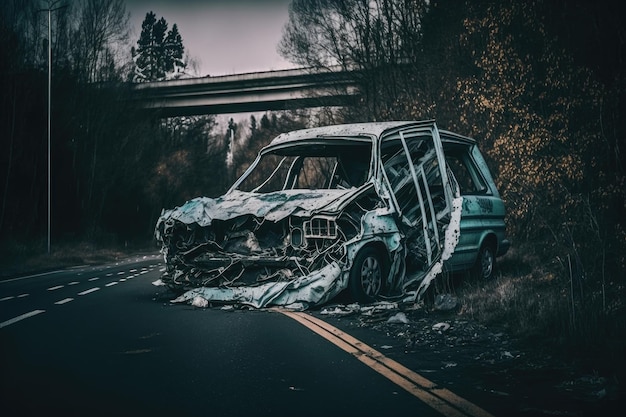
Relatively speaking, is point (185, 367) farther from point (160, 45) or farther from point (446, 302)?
point (160, 45)

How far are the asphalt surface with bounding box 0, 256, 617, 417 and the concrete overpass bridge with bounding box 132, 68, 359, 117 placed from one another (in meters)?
34.8

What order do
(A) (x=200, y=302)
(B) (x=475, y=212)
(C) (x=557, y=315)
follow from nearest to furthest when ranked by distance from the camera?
1. (C) (x=557, y=315)
2. (A) (x=200, y=302)
3. (B) (x=475, y=212)

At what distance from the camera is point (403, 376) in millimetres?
5426

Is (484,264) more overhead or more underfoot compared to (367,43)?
more underfoot

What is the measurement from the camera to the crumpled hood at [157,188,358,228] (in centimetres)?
877

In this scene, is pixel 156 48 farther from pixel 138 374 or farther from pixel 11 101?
pixel 138 374

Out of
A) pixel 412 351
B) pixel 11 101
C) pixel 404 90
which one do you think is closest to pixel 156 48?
pixel 11 101

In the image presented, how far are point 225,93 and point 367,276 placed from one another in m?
39.4

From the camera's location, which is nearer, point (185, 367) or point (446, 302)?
point (185, 367)

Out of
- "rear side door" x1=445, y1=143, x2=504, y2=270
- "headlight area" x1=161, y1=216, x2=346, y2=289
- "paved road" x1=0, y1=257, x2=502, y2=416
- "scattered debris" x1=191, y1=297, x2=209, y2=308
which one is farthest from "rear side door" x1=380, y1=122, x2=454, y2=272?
"scattered debris" x1=191, y1=297, x2=209, y2=308

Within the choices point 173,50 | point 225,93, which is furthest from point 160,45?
point 225,93

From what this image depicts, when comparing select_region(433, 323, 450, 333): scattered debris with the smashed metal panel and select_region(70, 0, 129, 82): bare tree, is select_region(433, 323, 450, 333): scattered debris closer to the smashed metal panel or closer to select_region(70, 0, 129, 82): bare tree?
the smashed metal panel

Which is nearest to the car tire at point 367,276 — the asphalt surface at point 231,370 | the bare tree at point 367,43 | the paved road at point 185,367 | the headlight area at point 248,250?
the headlight area at point 248,250

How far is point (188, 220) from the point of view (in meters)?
9.51
